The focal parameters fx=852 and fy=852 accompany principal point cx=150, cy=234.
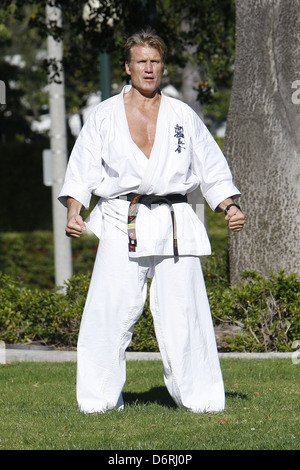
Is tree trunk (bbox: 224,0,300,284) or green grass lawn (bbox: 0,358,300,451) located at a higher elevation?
tree trunk (bbox: 224,0,300,284)

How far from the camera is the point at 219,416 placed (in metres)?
5.14

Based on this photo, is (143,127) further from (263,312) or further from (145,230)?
(263,312)

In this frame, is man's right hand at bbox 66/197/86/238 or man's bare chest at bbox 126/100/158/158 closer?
man's right hand at bbox 66/197/86/238

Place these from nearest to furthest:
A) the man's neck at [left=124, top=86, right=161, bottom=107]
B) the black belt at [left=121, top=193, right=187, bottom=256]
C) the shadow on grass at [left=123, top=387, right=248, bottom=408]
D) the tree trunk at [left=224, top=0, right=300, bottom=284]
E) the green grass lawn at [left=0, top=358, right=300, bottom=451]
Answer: the green grass lawn at [left=0, top=358, right=300, bottom=451], the black belt at [left=121, top=193, right=187, bottom=256], the man's neck at [left=124, top=86, right=161, bottom=107], the shadow on grass at [left=123, top=387, right=248, bottom=408], the tree trunk at [left=224, top=0, right=300, bottom=284]

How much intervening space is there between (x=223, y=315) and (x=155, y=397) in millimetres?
1972

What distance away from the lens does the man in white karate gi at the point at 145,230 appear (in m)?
5.14

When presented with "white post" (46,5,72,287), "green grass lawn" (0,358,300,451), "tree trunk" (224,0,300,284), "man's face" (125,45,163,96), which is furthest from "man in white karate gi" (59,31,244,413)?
"white post" (46,5,72,287)

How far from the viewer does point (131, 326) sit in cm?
523

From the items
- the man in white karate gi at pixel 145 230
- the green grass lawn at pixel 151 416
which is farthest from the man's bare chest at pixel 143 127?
the green grass lawn at pixel 151 416

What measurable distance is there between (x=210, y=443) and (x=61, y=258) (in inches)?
297

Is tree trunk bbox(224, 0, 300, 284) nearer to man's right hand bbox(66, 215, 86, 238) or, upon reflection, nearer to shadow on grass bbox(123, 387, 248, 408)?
shadow on grass bbox(123, 387, 248, 408)

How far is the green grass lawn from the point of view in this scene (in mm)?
4559
